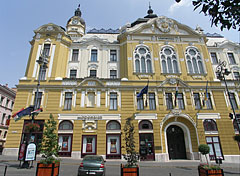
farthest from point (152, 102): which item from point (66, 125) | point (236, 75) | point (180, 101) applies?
point (236, 75)

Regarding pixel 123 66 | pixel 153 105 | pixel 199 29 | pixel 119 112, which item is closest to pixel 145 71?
pixel 123 66

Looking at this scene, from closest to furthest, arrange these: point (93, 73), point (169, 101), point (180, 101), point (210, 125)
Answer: point (210, 125), point (169, 101), point (180, 101), point (93, 73)

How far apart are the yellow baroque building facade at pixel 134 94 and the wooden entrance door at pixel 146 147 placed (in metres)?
0.12

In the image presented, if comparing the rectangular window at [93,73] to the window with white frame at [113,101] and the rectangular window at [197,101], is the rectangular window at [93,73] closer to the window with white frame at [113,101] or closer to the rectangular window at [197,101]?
the window with white frame at [113,101]

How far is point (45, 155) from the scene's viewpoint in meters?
11.3

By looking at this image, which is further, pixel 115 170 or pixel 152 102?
pixel 152 102

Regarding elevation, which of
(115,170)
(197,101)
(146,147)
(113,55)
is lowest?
(115,170)

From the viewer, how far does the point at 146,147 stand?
68.4 ft

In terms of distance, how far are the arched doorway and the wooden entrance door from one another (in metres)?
3.20

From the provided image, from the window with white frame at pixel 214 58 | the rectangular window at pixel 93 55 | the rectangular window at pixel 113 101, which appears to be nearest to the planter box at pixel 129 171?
the rectangular window at pixel 113 101

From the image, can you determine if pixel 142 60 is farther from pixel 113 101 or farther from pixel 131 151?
pixel 131 151

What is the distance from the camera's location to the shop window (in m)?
20.3

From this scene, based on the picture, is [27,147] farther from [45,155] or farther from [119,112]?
[119,112]

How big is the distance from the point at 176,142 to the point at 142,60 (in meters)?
13.6
